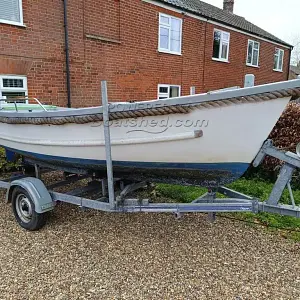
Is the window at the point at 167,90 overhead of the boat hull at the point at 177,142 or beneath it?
overhead

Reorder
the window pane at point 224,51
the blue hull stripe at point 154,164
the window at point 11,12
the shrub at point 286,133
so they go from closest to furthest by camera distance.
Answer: the blue hull stripe at point 154,164
the shrub at point 286,133
the window at point 11,12
the window pane at point 224,51

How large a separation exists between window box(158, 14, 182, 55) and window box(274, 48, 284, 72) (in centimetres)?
1077


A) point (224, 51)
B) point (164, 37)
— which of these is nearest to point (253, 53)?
point (224, 51)

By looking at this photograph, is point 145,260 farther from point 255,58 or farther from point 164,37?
point 255,58

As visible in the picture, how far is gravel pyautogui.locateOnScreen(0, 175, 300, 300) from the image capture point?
109 inches

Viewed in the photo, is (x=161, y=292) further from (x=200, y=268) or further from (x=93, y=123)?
(x=93, y=123)

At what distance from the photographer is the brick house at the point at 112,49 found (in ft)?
25.0


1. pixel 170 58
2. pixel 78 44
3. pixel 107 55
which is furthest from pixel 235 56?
pixel 78 44

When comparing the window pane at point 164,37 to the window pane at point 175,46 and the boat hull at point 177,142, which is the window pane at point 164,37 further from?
the boat hull at point 177,142

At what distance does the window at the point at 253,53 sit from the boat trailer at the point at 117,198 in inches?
602

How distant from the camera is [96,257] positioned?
337 centimetres

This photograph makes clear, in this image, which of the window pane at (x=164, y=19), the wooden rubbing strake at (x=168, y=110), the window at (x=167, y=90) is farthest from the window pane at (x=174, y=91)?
the wooden rubbing strake at (x=168, y=110)

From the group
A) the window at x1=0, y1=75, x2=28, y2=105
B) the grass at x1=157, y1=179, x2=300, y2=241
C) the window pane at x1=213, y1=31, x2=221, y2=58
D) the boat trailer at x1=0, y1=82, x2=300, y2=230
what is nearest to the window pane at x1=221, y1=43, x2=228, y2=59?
the window pane at x1=213, y1=31, x2=221, y2=58

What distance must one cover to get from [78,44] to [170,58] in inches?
172
